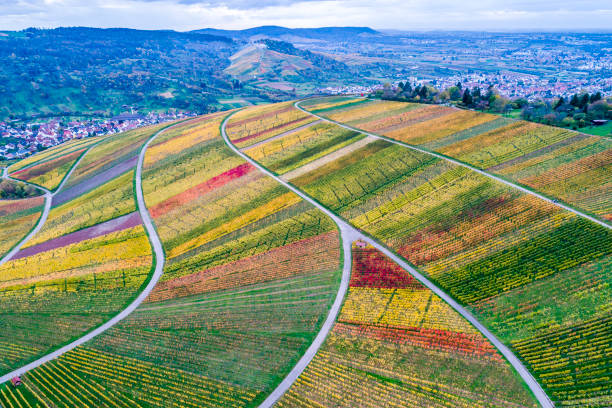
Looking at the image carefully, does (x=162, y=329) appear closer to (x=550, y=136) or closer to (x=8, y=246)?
(x=8, y=246)

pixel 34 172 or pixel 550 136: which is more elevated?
pixel 550 136

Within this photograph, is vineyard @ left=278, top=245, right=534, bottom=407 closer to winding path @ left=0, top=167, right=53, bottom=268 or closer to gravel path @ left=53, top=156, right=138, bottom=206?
winding path @ left=0, top=167, right=53, bottom=268

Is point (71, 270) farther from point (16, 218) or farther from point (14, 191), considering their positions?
point (14, 191)

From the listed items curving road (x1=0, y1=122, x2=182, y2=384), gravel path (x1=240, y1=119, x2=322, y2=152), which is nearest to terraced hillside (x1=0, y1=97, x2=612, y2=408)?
curving road (x1=0, y1=122, x2=182, y2=384)

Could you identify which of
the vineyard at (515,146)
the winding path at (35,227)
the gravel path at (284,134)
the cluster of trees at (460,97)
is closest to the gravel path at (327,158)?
the vineyard at (515,146)

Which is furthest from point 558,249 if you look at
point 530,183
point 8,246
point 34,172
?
point 34,172

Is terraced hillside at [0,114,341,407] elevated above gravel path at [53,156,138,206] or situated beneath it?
situated beneath
